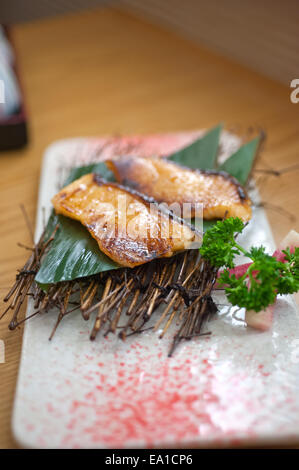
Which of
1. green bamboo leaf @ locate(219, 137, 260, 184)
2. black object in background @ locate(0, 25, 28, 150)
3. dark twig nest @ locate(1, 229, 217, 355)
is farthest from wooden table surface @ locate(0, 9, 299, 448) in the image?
dark twig nest @ locate(1, 229, 217, 355)

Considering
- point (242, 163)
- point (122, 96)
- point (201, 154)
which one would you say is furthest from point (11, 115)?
point (242, 163)

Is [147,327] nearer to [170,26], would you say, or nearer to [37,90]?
[37,90]

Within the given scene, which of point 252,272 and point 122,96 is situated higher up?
point 122,96

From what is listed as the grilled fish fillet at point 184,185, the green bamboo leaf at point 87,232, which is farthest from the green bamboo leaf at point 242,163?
the grilled fish fillet at point 184,185

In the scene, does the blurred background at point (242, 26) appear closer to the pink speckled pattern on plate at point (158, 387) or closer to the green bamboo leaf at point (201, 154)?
the green bamboo leaf at point (201, 154)

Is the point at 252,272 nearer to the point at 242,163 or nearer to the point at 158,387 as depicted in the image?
the point at 158,387

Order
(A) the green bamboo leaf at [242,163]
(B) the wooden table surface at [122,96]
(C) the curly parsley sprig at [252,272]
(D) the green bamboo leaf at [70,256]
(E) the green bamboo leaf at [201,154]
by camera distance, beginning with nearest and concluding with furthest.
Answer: (C) the curly parsley sprig at [252,272] < (D) the green bamboo leaf at [70,256] < (A) the green bamboo leaf at [242,163] < (E) the green bamboo leaf at [201,154] < (B) the wooden table surface at [122,96]
